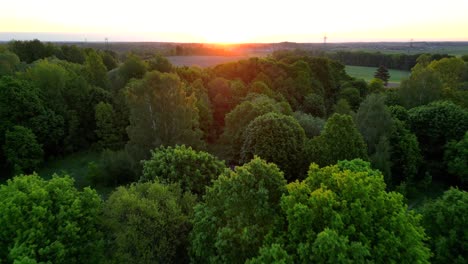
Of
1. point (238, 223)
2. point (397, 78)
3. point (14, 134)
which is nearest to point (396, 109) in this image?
point (238, 223)

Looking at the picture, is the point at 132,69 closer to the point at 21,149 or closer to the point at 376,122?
the point at 21,149

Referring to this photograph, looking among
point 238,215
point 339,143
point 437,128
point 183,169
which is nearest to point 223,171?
point 183,169

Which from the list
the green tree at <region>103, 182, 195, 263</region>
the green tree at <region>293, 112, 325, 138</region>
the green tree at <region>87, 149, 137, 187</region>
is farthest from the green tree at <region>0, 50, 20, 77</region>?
the green tree at <region>293, 112, 325, 138</region>

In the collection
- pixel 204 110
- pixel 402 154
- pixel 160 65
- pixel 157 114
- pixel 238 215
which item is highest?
pixel 160 65

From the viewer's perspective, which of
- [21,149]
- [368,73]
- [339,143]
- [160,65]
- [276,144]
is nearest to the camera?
[339,143]

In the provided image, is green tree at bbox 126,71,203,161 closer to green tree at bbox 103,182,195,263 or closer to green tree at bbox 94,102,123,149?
green tree at bbox 94,102,123,149

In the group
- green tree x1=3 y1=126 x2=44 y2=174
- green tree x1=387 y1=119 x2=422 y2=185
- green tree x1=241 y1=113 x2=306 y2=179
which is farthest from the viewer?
green tree x1=3 y1=126 x2=44 y2=174
